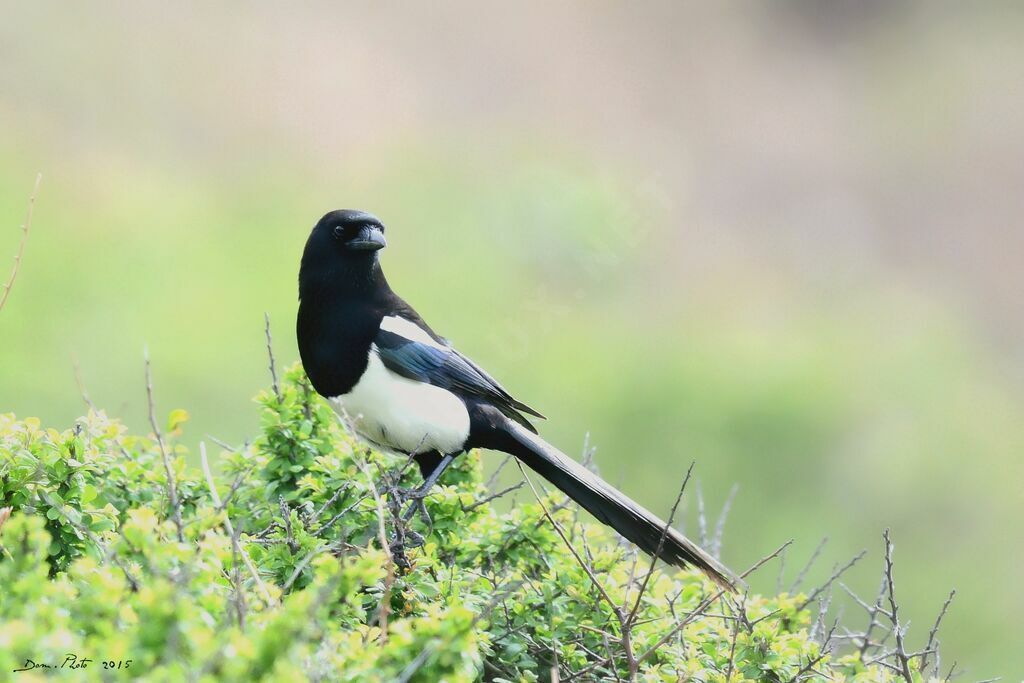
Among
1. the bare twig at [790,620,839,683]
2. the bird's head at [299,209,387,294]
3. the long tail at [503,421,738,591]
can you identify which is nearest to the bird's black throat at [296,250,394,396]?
the bird's head at [299,209,387,294]

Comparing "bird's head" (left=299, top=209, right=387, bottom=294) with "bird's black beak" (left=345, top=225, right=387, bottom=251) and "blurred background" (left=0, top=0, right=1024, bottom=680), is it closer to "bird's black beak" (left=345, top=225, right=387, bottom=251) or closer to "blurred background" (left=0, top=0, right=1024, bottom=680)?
"bird's black beak" (left=345, top=225, right=387, bottom=251)

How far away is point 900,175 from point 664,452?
185 inches

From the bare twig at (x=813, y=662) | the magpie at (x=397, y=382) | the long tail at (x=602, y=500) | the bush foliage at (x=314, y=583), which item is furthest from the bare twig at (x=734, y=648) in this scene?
the magpie at (x=397, y=382)

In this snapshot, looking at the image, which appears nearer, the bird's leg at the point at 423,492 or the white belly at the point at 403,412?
the bird's leg at the point at 423,492

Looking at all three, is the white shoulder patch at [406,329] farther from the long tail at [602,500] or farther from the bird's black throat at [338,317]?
the long tail at [602,500]

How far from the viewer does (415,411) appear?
3324 mm

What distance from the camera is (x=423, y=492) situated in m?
3.02

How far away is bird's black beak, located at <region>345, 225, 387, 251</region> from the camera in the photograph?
132 inches

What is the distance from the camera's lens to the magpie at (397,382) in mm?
3275

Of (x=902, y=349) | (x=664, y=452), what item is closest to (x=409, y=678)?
(x=664, y=452)

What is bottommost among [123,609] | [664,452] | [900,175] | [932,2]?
[123,609]

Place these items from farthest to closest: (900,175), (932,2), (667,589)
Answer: (932,2) < (900,175) < (667,589)

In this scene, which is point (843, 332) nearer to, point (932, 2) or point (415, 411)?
point (932, 2)

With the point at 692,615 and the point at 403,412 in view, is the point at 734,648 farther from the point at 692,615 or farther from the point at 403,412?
the point at 403,412
